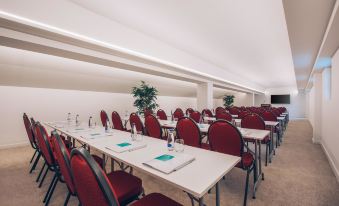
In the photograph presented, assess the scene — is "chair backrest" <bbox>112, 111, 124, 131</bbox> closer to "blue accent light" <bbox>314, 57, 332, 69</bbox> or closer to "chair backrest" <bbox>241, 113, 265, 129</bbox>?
"chair backrest" <bbox>241, 113, 265, 129</bbox>

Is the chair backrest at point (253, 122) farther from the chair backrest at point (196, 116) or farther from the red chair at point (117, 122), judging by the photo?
the red chair at point (117, 122)

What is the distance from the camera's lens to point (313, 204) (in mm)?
2010

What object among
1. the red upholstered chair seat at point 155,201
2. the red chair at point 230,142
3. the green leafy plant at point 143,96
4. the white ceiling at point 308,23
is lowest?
the red upholstered chair seat at point 155,201

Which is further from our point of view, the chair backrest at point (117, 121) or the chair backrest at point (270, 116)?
the chair backrest at point (270, 116)

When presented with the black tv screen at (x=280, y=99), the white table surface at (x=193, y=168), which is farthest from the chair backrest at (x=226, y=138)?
the black tv screen at (x=280, y=99)

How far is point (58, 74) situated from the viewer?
16.0 ft

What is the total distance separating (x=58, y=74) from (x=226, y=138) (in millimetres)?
5070

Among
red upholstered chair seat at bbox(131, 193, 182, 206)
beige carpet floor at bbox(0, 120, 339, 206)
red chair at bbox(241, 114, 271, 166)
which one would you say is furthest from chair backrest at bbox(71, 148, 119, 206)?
red chair at bbox(241, 114, 271, 166)

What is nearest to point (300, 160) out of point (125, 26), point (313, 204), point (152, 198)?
point (313, 204)

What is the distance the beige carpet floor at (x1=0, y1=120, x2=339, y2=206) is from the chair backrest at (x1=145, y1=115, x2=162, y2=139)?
79cm

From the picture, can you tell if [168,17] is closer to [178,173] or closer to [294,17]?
[294,17]

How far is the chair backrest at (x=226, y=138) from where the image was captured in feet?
6.70

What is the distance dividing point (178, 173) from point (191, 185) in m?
0.17

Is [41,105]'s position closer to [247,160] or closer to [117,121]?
[117,121]
